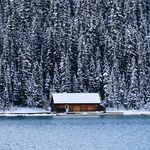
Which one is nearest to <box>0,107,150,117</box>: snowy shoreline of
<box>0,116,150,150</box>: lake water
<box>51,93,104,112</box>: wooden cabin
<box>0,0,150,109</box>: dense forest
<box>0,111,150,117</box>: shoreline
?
<box>0,111,150,117</box>: shoreline

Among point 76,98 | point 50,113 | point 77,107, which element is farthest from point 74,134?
point 77,107

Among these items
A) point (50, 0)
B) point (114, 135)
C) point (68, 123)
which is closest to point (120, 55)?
point (50, 0)

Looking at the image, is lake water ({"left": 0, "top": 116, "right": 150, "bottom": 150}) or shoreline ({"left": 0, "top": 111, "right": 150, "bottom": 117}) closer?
lake water ({"left": 0, "top": 116, "right": 150, "bottom": 150})

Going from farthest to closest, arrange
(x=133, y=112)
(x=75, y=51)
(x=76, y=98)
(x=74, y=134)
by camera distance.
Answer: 1. (x=75, y=51)
2. (x=76, y=98)
3. (x=133, y=112)
4. (x=74, y=134)

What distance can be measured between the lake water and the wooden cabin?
1690 centimetres

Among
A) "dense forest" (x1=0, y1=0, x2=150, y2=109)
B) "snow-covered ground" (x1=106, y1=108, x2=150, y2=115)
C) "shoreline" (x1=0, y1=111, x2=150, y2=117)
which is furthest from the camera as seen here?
"dense forest" (x1=0, y1=0, x2=150, y2=109)

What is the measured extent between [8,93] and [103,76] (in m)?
21.2

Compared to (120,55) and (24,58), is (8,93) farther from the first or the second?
(120,55)

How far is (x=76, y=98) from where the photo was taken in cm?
11350

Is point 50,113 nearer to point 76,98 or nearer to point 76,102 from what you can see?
point 76,102

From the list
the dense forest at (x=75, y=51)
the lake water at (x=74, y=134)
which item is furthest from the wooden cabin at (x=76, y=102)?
the lake water at (x=74, y=134)

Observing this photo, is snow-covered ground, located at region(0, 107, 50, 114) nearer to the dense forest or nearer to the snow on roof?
the dense forest

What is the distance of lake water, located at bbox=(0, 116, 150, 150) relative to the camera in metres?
58.6

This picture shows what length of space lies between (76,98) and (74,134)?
4216 cm
